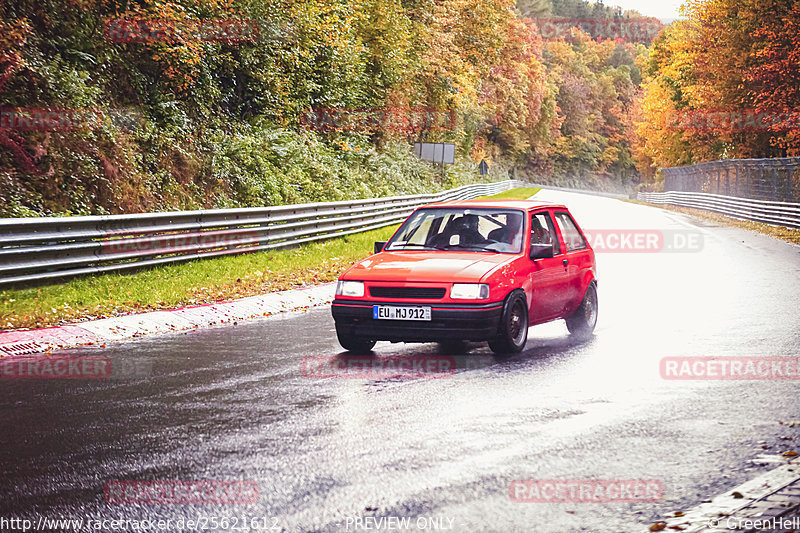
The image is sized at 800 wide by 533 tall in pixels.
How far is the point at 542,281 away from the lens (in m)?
10.3

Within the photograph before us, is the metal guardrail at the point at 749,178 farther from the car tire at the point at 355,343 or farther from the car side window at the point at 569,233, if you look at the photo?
the car tire at the point at 355,343

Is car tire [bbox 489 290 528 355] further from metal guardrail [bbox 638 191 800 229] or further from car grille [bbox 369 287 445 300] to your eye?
metal guardrail [bbox 638 191 800 229]

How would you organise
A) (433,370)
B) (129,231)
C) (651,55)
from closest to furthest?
(433,370)
(129,231)
(651,55)

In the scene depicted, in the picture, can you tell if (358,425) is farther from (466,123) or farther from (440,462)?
(466,123)

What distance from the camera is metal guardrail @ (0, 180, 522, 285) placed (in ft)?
42.4

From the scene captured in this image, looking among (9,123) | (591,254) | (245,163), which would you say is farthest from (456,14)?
(591,254)

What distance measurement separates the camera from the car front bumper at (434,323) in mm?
9094

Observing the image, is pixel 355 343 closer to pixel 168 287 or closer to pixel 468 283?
pixel 468 283

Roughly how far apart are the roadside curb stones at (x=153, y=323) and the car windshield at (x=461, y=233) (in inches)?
120

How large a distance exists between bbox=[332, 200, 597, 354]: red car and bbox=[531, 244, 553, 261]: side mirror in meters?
0.01

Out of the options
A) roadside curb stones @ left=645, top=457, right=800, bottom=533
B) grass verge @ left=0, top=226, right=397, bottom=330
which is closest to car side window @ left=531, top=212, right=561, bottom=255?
grass verge @ left=0, top=226, right=397, bottom=330

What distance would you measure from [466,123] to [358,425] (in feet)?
205

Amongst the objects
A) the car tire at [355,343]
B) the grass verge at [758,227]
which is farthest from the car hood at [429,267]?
the grass verge at [758,227]

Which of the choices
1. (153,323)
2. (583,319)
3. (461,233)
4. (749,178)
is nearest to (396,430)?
(461,233)
